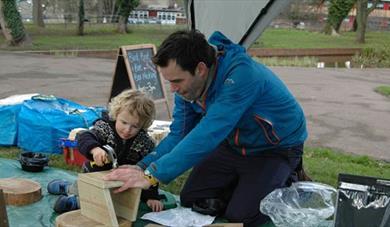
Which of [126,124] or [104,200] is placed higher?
[126,124]

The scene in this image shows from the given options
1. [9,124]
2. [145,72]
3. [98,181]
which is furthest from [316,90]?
[98,181]

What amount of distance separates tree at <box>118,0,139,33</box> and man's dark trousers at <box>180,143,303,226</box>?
25979 millimetres

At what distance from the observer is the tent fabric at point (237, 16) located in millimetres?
4035

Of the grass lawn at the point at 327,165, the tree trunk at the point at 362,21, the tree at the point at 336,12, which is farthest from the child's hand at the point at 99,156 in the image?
the tree at the point at 336,12

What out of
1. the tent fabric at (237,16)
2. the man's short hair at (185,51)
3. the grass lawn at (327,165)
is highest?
the tent fabric at (237,16)

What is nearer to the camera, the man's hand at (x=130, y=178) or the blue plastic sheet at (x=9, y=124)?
the man's hand at (x=130, y=178)

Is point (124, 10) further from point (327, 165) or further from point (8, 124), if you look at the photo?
point (327, 165)

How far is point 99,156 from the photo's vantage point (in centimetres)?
347

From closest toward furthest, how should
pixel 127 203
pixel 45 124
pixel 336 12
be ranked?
1. pixel 127 203
2. pixel 45 124
3. pixel 336 12

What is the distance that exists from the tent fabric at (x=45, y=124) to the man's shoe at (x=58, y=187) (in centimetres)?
112

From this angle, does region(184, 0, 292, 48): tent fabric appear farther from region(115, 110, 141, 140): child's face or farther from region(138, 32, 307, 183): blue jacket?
region(115, 110, 141, 140): child's face

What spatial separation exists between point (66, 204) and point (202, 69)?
1303 millimetres

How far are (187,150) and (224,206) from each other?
0.87 meters

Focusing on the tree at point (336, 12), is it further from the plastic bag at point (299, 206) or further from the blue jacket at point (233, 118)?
the blue jacket at point (233, 118)
